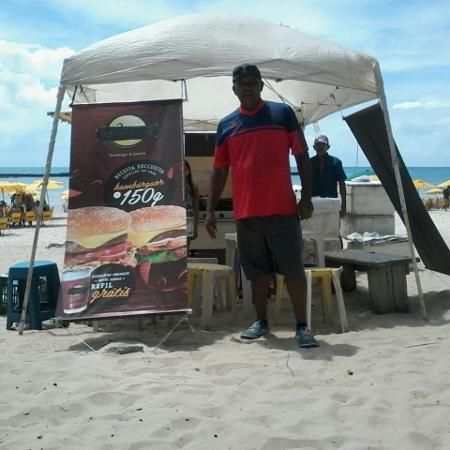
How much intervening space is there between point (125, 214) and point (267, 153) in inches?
52.2

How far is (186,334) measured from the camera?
4824 millimetres

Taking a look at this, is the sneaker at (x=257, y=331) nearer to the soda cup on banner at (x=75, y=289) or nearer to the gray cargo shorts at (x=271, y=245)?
the gray cargo shorts at (x=271, y=245)

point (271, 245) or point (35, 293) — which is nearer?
point (271, 245)

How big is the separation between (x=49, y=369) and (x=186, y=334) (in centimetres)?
121

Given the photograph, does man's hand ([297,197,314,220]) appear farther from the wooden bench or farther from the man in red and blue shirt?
the wooden bench

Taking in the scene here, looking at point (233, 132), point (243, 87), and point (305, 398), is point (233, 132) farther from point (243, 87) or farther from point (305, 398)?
point (305, 398)

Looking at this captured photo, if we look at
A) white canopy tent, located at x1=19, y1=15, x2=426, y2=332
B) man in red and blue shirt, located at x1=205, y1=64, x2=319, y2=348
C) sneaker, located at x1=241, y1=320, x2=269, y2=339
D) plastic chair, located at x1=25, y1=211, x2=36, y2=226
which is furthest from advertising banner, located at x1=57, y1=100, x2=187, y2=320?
plastic chair, located at x1=25, y1=211, x2=36, y2=226

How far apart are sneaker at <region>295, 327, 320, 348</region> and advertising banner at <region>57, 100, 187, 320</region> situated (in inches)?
34.6

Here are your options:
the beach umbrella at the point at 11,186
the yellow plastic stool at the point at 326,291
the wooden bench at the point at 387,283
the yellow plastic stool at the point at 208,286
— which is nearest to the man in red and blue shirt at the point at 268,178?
the yellow plastic stool at the point at 326,291

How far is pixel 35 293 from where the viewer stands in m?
5.26

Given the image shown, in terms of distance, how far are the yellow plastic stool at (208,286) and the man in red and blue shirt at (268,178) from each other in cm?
58

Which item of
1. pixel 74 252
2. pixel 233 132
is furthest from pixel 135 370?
pixel 233 132

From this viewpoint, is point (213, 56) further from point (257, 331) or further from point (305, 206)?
point (257, 331)

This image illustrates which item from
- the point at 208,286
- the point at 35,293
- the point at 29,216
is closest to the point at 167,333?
the point at 208,286
